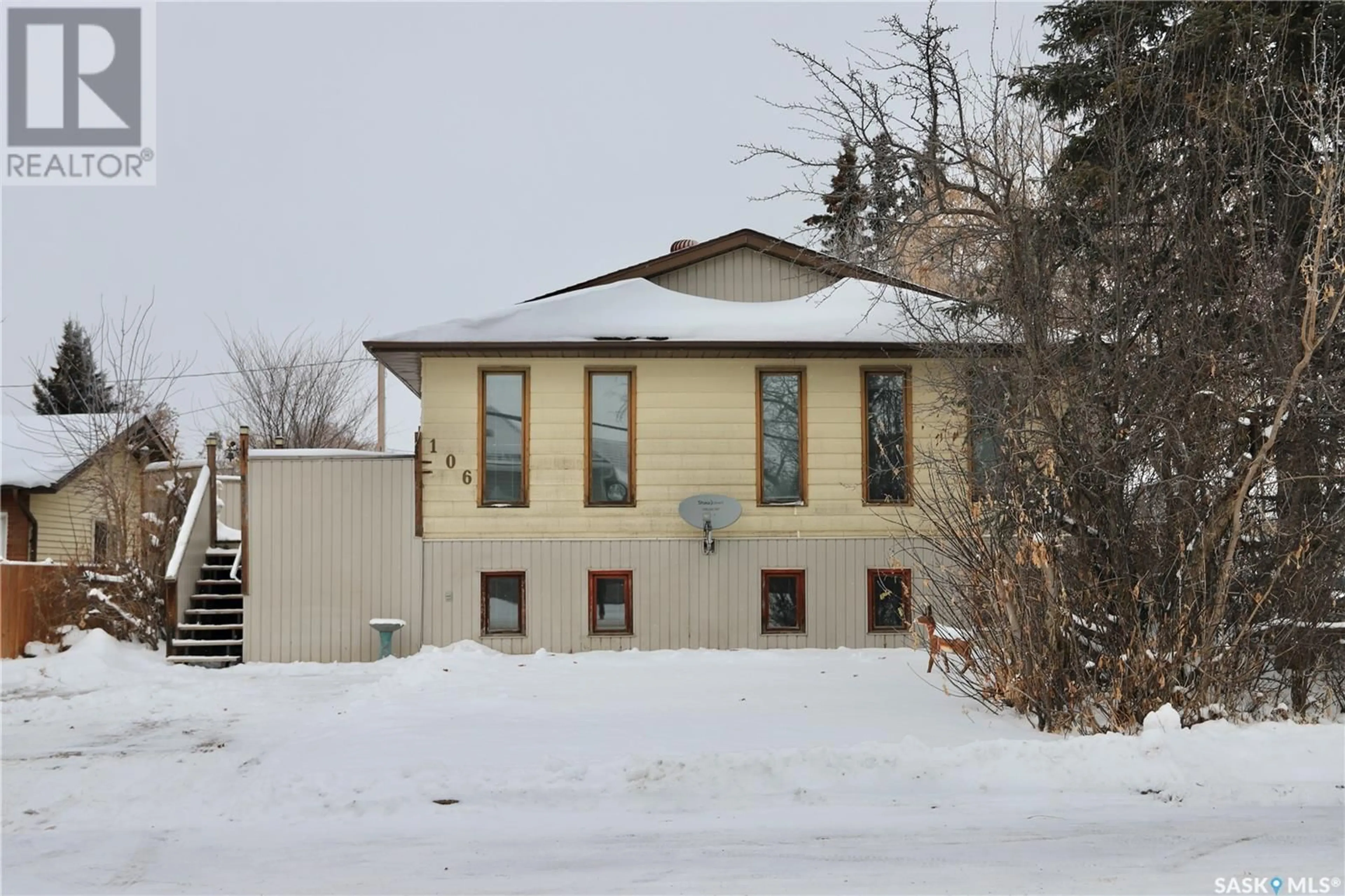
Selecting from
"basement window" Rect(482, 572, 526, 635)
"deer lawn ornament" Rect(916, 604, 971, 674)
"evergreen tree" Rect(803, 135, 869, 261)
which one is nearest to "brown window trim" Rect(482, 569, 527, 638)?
"basement window" Rect(482, 572, 526, 635)

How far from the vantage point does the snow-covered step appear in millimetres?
15438

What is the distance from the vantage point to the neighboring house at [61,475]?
2252 cm

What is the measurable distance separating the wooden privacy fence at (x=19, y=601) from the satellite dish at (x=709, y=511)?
9.12 metres

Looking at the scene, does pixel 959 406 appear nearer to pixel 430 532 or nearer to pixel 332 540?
pixel 430 532

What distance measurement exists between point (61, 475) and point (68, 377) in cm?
1978

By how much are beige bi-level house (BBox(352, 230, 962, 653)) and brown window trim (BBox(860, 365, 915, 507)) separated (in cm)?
3

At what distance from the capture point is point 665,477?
52.8 ft

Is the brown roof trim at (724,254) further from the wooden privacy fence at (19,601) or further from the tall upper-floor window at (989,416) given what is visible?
the wooden privacy fence at (19,601)

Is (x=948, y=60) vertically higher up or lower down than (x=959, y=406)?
higher up

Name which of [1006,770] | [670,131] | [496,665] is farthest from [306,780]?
[670,131]

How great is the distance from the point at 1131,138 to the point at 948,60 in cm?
186

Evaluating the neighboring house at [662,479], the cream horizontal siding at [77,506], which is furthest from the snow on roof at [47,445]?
the neighboring house at [662,479]

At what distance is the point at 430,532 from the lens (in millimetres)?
15820
